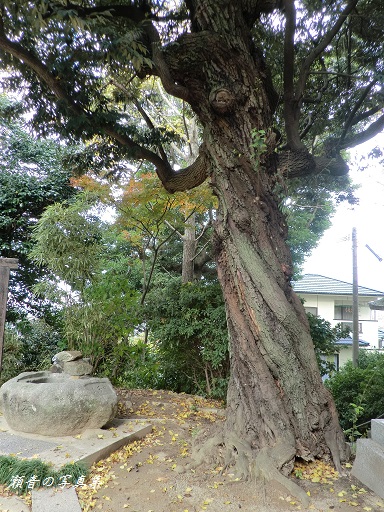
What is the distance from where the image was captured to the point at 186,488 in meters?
3.21

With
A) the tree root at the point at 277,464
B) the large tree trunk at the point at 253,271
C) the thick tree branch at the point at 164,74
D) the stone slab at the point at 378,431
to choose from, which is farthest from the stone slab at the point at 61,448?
the thick tree branch at the point at 164,74

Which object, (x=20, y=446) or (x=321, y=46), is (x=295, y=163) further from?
(x=20, y=446)

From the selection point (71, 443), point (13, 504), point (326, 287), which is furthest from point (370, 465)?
point (326, 287)

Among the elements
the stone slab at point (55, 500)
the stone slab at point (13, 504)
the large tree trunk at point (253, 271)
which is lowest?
the stone slab at point (13, 504)

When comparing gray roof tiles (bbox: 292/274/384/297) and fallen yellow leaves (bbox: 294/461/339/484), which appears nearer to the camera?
fallen yellow leaves (bbox: 294/461/339/484)

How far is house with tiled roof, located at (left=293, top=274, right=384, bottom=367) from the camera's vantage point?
17.2m

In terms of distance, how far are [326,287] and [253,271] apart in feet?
48.7

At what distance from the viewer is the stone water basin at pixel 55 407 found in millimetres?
3928

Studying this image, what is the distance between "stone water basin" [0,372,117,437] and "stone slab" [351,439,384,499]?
247 centimetres

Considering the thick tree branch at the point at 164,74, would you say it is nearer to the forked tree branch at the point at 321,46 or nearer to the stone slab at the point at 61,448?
the forked tree branch at the point at 321,46

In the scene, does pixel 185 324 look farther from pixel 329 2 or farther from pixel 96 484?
pixel 329 2

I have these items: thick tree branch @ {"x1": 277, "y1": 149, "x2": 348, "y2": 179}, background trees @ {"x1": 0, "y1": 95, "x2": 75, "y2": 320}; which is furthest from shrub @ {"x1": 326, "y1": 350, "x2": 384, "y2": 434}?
background trees @ {"x1": 0, "y1": 95, "x2": 75, "y2": 320}

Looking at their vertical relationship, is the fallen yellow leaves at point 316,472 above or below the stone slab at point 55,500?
above

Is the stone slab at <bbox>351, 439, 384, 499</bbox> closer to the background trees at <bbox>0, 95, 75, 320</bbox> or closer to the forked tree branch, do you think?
the forked tree branch
